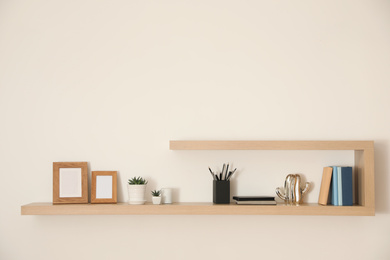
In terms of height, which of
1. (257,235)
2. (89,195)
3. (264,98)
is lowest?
(257,235)

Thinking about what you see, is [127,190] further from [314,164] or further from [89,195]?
[314,164]

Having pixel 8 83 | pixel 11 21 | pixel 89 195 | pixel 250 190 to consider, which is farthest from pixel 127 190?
pixel 11 21

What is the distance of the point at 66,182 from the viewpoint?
3.09 metres

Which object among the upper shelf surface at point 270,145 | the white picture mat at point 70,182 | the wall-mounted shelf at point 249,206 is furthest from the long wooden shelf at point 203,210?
the upper shelf surface at point 270,145

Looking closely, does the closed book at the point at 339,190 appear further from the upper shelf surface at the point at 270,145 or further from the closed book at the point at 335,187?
the upper shelf surface at the point at 270,145

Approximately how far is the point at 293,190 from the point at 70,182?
1.37m

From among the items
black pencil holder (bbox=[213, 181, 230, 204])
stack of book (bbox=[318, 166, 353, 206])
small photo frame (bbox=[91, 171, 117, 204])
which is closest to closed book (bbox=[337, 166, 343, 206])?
stack of book (bbox=[318, 166, 353, 206])

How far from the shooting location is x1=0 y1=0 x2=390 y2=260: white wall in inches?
124

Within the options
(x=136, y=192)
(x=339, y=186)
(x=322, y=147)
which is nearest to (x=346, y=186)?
(x=339, y=186)

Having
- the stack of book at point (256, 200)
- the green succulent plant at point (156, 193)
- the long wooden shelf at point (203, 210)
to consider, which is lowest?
the long wooden shelf at point (203, 210)

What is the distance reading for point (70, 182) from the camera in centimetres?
309

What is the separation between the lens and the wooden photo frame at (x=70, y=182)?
3061 mm

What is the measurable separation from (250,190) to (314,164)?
0.44 meters

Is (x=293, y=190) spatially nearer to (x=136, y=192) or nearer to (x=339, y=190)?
(x=339, y=190)
